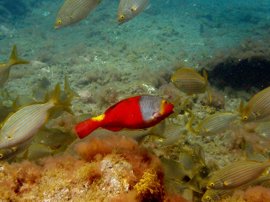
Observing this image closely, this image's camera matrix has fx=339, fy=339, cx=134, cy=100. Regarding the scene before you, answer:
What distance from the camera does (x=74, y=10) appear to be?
15.3ft

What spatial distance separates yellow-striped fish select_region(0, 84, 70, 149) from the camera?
9.86ft

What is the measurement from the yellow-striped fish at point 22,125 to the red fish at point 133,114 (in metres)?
0.70

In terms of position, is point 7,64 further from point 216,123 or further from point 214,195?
point 214,195

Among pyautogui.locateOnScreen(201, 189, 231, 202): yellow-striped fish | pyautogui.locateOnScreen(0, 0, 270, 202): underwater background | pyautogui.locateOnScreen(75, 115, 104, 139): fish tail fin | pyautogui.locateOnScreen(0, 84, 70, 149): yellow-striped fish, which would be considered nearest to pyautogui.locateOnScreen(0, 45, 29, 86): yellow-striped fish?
pyautogui.locateOnScreen(0, 0, 270, 202): underwater background

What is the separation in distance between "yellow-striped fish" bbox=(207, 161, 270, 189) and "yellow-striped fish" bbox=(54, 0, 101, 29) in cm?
269

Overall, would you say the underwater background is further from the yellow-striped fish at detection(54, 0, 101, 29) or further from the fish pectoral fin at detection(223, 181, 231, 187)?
the yellow-striped fish at detection(54, 0, 101, 29)

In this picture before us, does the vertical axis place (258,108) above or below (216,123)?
above

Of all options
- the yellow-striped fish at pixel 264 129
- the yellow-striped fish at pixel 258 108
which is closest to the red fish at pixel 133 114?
the yellow-striped fish at pixel 258 108

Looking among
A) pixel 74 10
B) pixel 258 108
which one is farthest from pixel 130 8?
pixel 258 108

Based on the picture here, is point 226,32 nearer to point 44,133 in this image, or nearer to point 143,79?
point 143,79

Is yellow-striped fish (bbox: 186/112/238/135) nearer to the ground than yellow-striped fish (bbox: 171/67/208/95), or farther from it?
nearer to the ground

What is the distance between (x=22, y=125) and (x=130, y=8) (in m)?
2.38

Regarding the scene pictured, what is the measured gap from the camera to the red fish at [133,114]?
2646mm

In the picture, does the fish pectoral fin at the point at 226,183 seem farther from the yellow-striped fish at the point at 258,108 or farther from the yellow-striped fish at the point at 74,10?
the yellow-striped fish at the point at 74,10
